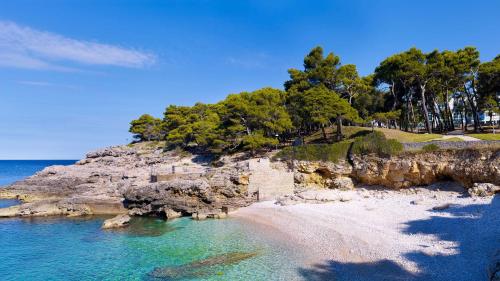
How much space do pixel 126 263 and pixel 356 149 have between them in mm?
21710

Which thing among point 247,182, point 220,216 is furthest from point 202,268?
point 247,182

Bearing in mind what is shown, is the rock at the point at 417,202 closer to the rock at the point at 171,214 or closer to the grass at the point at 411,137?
the grass at the point at 411,137

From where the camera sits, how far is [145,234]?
22141 millimetres

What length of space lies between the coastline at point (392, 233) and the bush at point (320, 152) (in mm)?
4922

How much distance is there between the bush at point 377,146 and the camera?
2788cm

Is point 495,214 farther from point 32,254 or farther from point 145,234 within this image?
point 32,254

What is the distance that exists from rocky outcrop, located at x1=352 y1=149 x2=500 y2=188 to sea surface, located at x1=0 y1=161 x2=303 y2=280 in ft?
42.6

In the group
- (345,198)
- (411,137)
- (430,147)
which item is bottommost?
(345,198)

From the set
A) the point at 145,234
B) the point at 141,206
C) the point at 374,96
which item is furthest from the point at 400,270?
the point at 374,96

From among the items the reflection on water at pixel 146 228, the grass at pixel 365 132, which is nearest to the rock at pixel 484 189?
the grass at pixel 365 132

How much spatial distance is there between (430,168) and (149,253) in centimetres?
2229

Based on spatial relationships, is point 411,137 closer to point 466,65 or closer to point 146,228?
point 466,65

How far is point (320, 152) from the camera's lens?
31.0 m

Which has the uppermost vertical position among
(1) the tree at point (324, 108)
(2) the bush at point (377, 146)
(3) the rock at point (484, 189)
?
(1) the tree at point (324, 108)
